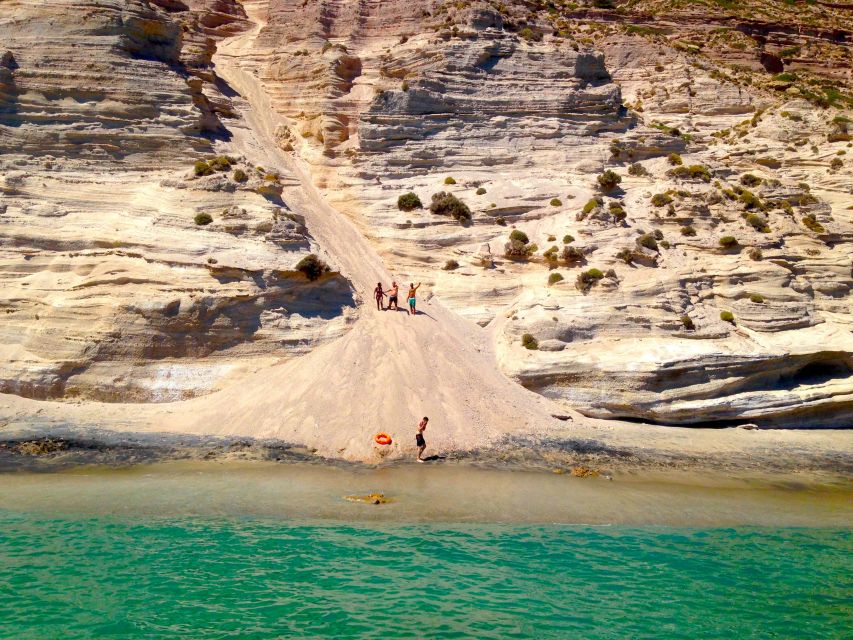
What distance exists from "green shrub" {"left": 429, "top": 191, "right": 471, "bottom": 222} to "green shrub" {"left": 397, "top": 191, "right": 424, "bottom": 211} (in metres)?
0.65

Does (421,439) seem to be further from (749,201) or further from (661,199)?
(749,201)

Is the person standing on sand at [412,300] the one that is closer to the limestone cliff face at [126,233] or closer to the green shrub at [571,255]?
the limestone cliff face at [126,233]

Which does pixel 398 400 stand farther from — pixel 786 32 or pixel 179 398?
pixel 786 32

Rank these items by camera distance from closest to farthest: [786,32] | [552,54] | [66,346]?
[66,346], [552,54], [786,32]

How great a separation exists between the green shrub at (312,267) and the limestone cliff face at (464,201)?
43 cm

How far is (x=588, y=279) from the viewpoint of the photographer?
28.4 meters

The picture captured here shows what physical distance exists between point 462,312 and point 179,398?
11.7m

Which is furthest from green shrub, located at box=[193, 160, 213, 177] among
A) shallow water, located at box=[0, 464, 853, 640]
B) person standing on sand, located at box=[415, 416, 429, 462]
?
person standing on sand, located at box=[415, 416, 429, 462]

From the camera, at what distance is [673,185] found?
34.3 meters

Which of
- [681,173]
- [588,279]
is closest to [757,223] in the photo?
[681,173]

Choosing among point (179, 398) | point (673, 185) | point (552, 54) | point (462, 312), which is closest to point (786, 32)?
point (552, 54)

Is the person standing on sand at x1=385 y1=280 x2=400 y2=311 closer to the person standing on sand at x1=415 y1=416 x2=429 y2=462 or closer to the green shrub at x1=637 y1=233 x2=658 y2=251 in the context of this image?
the person standing on sand at x1=415 y1=416 x2=429 y2=462

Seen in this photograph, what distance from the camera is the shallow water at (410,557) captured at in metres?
12.1

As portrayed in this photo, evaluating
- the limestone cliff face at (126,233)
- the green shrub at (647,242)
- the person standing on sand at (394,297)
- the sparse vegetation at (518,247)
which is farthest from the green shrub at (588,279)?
the limestone cliff face at (126,233)
